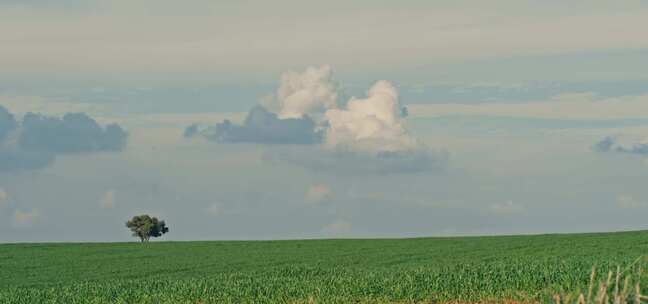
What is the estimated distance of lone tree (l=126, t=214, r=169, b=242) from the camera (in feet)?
312

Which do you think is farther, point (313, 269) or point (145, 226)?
point (145, 226)

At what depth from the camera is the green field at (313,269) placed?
899 inches

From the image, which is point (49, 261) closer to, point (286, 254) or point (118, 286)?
point (286, 254)

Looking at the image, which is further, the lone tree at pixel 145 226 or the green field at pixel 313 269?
the lone tree at pixel 145 226

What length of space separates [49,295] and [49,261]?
33.5 meters

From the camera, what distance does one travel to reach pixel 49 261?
63438 mm

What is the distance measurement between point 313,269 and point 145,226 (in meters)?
59.1

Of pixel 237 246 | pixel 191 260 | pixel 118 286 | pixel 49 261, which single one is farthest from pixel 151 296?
pixel 237 246

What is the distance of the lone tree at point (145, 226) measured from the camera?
95.2 m

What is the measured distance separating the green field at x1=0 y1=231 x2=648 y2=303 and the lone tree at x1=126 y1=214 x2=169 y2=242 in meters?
13.8

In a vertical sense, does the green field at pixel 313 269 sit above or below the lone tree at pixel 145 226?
below

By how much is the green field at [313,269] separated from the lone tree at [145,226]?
13.8m

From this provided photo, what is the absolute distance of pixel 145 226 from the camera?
9494cm

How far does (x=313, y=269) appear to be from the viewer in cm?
3888
